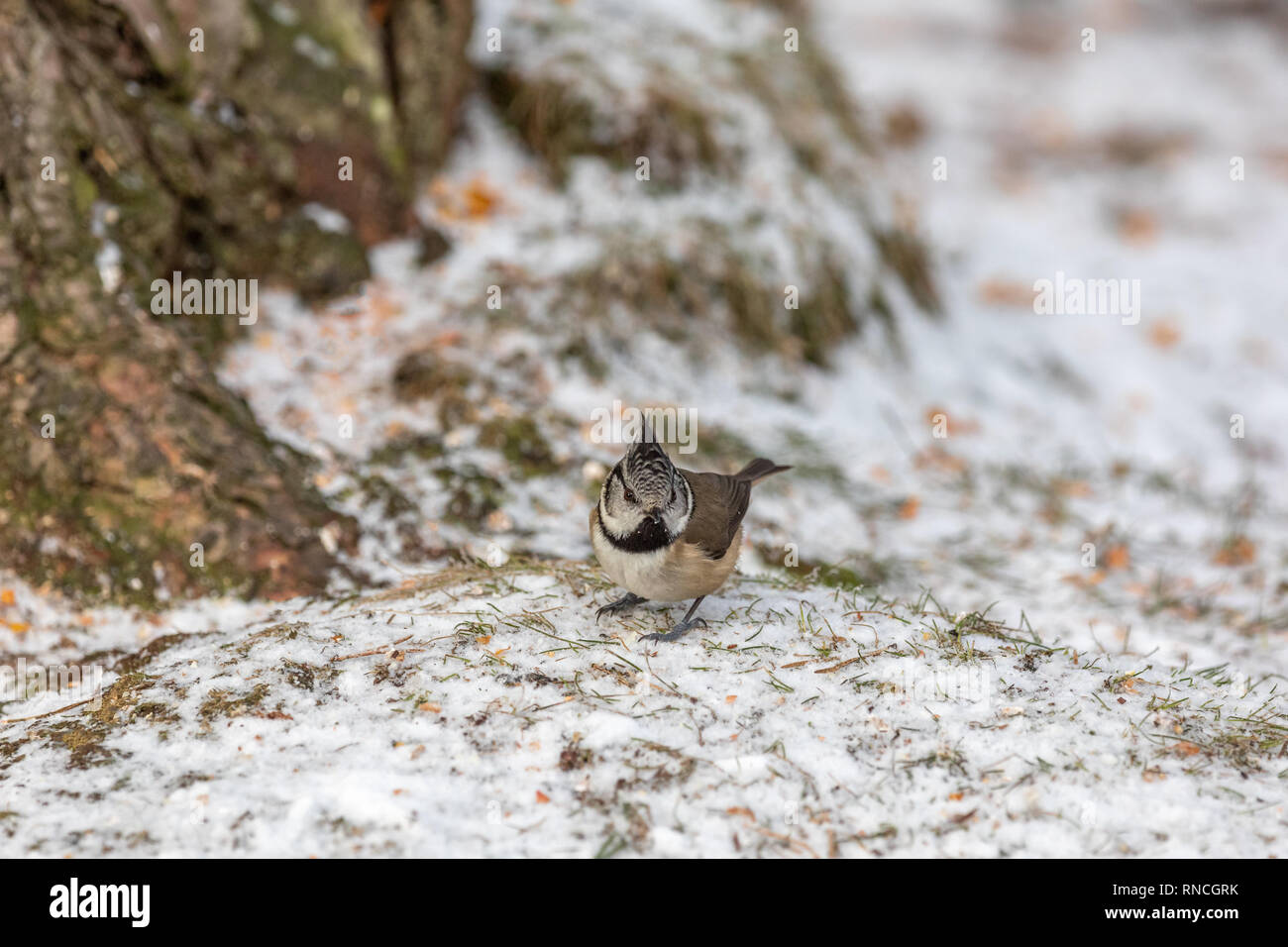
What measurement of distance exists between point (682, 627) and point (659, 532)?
0.49 meters

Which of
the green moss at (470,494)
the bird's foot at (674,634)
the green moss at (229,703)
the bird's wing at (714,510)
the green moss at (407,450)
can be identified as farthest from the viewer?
the green moss at (407,450)

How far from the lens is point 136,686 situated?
139 inches

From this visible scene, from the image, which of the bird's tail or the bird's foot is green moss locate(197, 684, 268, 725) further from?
the bird's tail

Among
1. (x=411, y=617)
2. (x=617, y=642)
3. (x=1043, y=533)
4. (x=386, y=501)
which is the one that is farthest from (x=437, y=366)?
(x=1043, y=533)

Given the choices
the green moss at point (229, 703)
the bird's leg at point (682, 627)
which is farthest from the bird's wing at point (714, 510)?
the green moss at point (229, 703)

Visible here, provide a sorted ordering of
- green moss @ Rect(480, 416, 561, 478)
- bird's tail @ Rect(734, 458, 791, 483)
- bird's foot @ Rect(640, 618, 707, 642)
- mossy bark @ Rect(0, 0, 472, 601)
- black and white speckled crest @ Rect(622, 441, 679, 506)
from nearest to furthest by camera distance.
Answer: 1. black and white speckled crest @ Rect(622, 441, 679, 506)
2. bird's foot @ Rect(640, 618, 707, 642)
3. mossy bark @ Rect(0, 0, 472, 601)
4. bird's tail @ Rect(734, 458, 791, 483)
5. green moss @ Rect(480, 416, 561, 478)

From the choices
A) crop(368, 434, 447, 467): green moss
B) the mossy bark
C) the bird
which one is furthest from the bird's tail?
the mossy bark

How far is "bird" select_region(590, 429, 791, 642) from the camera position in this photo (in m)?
3.45

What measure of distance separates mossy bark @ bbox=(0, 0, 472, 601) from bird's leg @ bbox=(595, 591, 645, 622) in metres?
1.38

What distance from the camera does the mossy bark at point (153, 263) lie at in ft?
14.3

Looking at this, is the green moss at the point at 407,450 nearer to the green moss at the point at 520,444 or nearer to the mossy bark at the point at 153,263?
the green moss at the point at 520,444

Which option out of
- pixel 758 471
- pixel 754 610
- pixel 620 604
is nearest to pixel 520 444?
pixel 758 471

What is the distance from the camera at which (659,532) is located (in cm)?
346

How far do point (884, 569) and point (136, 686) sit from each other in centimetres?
356
